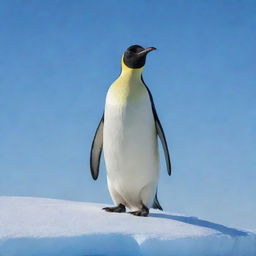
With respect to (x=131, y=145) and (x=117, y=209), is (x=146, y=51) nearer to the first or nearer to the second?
(x=131, y=145)

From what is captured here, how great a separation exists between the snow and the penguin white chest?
0.28 m

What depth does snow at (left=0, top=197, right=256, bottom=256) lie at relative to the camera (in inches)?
178

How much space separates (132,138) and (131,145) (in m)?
0.07

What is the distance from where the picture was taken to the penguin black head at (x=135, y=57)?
5.59 m

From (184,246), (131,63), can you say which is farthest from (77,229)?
(131,63)

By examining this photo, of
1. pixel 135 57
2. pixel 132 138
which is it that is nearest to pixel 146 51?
pixel 135 57

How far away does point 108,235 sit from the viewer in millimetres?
4688

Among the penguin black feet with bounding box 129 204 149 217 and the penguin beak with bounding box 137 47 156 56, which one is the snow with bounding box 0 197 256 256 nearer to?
the penguin black feet with bounding box 129 204 149 217

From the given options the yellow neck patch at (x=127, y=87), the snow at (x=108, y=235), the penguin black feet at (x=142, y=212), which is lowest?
the snow at (x=108, y=235)

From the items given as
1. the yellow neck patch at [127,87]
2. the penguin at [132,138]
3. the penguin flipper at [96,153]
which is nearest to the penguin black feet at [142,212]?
the penguin at [132,138]

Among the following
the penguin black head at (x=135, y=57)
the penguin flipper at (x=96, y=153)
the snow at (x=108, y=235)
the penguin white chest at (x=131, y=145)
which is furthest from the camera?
the penguin flipper at (x=96, y=153)

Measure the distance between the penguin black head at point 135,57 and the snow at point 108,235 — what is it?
4.85 feet

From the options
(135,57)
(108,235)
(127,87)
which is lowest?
(108,235)

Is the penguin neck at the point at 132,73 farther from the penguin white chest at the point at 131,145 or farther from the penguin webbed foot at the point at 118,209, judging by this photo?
the penguin webbed foot at the point at 118,209
